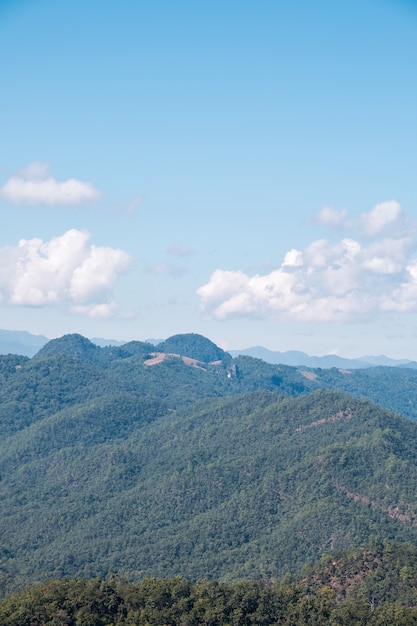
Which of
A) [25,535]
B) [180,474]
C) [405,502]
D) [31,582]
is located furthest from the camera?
[180,474]

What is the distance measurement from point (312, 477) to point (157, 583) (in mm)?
76141

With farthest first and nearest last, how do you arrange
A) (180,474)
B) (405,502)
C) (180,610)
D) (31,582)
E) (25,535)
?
1. (180,474)
2. (25,535)
3. (405,502)
4. (31,582)
5. (180,610)

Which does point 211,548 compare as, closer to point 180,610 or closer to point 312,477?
point 312,477

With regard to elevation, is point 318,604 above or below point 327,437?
below

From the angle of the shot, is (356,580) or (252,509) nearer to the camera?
(356,580)

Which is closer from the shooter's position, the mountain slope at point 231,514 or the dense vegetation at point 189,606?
the dense vegetation at point 189,606

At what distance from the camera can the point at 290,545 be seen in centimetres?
14762

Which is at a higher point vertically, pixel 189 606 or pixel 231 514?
pixel 231 514

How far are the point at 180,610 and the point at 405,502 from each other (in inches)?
2875

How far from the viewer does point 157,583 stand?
333 ft

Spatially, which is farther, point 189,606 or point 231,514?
point 231,514

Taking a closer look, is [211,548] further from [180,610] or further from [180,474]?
[180,610]

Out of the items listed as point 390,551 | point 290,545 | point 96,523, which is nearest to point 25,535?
point 96,523

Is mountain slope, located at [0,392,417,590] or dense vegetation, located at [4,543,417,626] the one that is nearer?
dense vegetation, located at [4,543,417,626]
